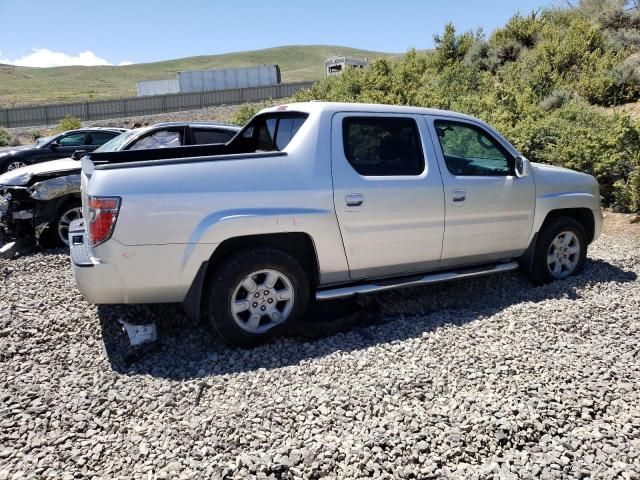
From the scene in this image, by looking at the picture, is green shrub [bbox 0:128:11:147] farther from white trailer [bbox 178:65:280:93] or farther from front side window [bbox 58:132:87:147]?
white trailer [bbox 178:65:280:93]

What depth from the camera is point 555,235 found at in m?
5.77

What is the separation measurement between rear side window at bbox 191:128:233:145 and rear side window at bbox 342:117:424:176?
4.69 metres

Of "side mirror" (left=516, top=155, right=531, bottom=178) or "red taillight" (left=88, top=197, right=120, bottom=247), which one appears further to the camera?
"side mirror" (left=516, top=155, right=531, bottom=178)

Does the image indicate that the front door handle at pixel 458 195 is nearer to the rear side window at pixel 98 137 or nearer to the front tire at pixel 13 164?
the rear side window at pixel 98 137

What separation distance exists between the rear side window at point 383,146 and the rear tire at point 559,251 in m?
1.83

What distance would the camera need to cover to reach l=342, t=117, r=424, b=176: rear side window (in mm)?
4613

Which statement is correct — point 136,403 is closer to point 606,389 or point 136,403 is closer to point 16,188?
point 606,389

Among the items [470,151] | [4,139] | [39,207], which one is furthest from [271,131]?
[4,139]

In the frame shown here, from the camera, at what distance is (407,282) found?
191 inches

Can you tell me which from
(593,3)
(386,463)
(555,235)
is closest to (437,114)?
(555,235)

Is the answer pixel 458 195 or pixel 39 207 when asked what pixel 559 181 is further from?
Result: pixel 39 207

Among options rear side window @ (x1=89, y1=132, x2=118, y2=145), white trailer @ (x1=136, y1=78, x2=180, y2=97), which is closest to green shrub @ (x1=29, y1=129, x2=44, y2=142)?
rear side window @ (x1=89, y1=132, x2=118, y2=145)

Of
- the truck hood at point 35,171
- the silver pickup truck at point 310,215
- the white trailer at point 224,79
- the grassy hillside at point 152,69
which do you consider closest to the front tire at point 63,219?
the truck hood at point 35,171

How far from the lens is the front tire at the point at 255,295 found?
4129mm
